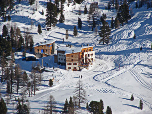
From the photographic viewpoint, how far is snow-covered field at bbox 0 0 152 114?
48.9 meters

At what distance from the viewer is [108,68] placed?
66.2 meters

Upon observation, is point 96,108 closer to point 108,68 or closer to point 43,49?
point 108,68

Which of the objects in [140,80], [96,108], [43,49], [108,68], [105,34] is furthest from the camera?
[105,34]

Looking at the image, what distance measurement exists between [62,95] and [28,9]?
6421 centimetres

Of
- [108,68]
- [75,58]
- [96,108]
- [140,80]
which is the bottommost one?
[96,108]

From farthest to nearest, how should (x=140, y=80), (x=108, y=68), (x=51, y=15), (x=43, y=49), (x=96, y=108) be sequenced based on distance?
1. (x=51, y=15)
2. (x=43, y=49)
3. (x=108, y=68)
4. (x=140, y=80)
5. (x=96, y=108)

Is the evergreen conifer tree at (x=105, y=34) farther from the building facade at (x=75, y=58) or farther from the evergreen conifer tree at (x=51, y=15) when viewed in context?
the evergreen conifer tree at (x=51, y=15)

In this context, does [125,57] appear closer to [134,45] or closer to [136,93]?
[134,45]

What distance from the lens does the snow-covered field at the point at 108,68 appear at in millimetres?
48875

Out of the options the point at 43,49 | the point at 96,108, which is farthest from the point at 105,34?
the point at 96,108

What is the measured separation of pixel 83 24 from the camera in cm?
9856

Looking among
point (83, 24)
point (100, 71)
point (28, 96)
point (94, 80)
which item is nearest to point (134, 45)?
point (100, 71)

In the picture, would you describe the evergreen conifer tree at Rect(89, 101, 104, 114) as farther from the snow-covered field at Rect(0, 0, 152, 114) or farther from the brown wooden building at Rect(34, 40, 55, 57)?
the brown wooden building at Rect(34, 40, 55, 57)

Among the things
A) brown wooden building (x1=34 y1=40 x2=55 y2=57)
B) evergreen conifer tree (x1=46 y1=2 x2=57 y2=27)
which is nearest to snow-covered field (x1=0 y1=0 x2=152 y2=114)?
evergreen conifer tree (x1=46 y1=2 x2=57 y2=27)
